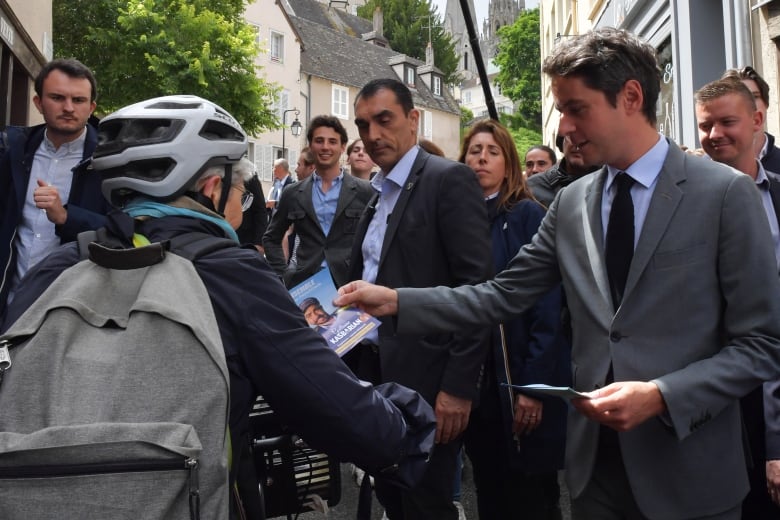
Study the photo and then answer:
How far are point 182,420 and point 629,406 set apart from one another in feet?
3.64

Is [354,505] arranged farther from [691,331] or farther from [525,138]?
[525,138]

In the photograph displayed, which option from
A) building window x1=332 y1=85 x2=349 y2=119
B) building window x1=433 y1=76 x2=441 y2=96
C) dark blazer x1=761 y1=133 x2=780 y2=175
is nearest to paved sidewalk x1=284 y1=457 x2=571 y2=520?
dark blazer x1=761 y1=133 x2=780 y2=175

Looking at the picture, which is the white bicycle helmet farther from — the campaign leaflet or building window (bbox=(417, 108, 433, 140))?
building window (bbox=(417, 108, 433, 140))

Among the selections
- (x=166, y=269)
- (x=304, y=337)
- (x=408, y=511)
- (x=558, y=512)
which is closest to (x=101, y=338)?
(x=166, y=269)

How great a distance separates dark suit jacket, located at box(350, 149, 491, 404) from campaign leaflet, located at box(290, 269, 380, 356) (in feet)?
1.69

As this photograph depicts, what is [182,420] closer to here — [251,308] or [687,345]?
[251,308]

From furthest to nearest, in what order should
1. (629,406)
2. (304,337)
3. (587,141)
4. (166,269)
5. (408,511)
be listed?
1. (408,511)
2. (587,141)
3. (629,406)
4. (304,337)
5. (166,269)

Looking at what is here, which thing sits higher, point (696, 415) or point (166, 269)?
point (166, 269)

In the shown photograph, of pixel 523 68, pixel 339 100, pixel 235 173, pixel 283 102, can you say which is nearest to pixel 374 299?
pixel 235 173

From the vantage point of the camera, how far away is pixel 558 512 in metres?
3.91

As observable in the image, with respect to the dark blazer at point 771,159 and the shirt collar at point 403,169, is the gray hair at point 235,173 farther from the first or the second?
the dark blazer at point 771,159

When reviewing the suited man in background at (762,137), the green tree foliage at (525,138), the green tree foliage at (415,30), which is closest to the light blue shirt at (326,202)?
the suited man in background at (762,137)

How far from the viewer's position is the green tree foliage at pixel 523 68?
5425 cm

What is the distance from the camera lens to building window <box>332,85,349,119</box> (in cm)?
4667
